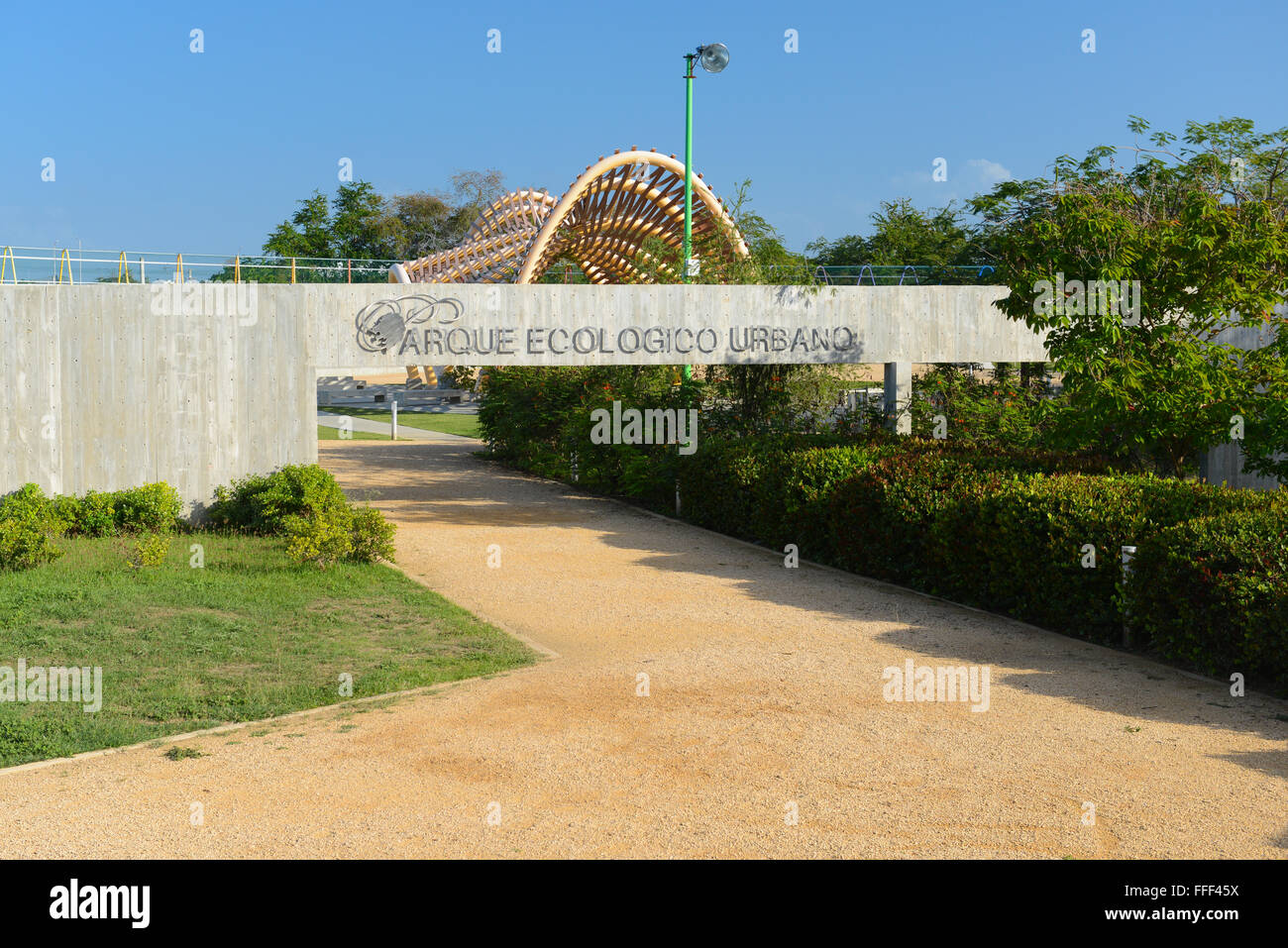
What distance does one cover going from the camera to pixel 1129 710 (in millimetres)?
9391

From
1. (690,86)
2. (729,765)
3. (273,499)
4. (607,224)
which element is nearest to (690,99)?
(690,86)

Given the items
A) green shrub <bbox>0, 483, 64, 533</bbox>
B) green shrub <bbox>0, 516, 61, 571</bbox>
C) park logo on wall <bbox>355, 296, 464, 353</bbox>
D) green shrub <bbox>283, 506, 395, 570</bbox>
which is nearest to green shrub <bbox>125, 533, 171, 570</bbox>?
green shrub <bbox>0, 516, 61, 571</bbox>

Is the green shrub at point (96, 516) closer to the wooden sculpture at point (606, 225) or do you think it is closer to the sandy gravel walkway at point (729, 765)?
the sandy gravel walkway at point (729, 765)

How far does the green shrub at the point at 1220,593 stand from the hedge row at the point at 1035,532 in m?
0.01

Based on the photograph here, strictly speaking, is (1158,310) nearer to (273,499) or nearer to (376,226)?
(273,499)

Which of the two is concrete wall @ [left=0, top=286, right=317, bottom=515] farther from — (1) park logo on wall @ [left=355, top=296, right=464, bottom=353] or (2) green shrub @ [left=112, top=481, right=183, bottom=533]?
(1) park logo on wall @ [left=355, top=296, right=464, bottom=353]

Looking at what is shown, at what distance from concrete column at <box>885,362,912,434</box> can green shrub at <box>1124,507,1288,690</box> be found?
9.43 metres

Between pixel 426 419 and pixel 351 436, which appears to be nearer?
pixel 351 436

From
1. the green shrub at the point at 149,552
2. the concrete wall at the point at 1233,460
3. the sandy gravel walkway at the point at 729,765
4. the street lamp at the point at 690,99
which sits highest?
the street lamp at the point at 690,99

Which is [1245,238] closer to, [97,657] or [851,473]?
[851,473]

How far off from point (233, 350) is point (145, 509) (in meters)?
2.67

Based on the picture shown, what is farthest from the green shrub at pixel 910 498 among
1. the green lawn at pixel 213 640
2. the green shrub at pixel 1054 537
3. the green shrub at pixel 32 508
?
the green shrub at pixel 32 508

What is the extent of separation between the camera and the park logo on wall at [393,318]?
17984 mm

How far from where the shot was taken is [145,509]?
1664 centimetres
